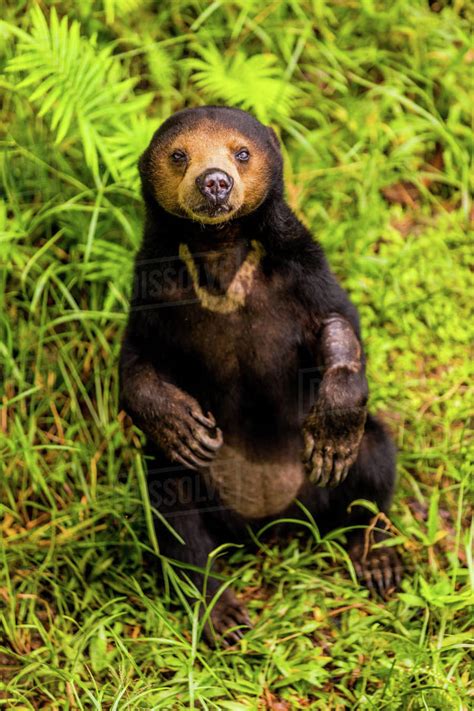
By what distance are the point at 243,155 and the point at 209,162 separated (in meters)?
0.18

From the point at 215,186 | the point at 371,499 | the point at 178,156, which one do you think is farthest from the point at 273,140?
the point at 371,499

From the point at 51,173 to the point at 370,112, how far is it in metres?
1.89

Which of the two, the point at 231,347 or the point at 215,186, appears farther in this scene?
the point at 231,347

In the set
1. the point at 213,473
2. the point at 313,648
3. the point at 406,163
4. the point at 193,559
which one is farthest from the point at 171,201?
the point at 406,163

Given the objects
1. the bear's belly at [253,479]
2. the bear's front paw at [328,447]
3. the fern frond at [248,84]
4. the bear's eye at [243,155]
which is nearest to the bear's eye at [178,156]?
the bear's eye at [243,155]

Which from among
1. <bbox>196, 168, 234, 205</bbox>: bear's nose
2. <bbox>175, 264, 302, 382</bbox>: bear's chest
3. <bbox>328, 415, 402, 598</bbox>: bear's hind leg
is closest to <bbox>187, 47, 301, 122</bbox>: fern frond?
<bbox>175, 264, 302, 382</bbox>: bear's chest

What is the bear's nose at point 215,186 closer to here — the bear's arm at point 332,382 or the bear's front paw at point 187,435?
the bear's arm at point 332,382

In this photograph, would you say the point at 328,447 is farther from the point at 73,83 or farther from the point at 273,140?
the point at 73,83

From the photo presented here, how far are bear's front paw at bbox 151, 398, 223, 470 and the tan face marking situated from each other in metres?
0.78

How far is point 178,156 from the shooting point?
4312 mm

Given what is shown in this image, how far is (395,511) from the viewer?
5.09m

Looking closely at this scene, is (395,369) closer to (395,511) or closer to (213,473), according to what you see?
(395,511)

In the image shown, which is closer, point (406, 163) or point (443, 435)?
point (443, 435)

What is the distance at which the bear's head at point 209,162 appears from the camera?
4.18 m
